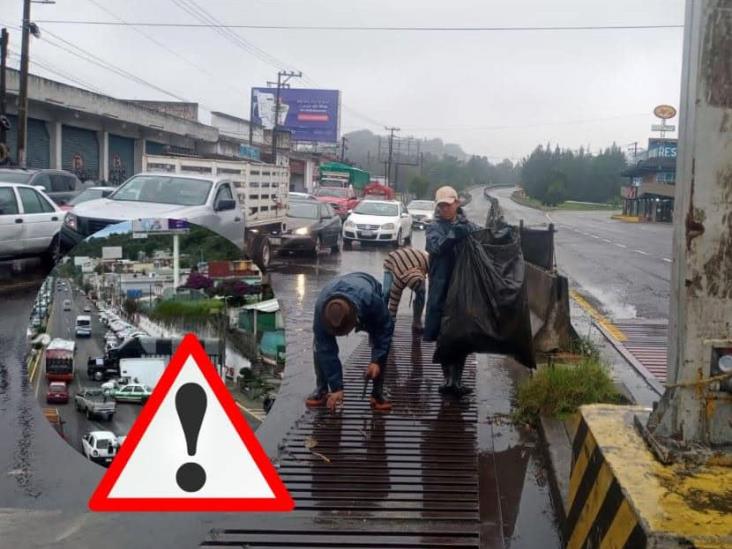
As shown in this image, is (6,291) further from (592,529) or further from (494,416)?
(592,529)

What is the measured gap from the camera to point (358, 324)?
20.5 ft

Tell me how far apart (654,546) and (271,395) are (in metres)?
1.49

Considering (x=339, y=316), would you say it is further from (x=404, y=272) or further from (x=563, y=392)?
(x=404, y=272)

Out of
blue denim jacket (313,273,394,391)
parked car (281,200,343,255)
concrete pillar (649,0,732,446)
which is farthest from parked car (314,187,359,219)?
concrete pillar (649,0,732,446)

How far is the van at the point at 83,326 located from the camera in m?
3.07

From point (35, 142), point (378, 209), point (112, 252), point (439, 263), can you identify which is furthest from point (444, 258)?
point (35, 142)

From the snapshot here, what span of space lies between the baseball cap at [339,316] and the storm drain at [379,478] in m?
0.85

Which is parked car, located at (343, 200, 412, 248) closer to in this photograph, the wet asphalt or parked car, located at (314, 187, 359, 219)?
parked car, located at (314, 187, 359, 219)

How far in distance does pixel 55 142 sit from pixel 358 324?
31.0m

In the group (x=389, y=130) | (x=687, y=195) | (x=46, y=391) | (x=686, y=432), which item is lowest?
(x=686, y=432)

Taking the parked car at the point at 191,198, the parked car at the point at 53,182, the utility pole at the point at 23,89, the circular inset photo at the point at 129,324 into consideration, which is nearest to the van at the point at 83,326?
the circular inset photo at the point at 129,324

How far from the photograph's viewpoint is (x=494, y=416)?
696 centimetres

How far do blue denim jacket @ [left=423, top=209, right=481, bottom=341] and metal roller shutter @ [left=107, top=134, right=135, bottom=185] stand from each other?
33021mm

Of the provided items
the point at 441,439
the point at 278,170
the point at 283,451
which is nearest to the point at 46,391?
the point at 283,451
